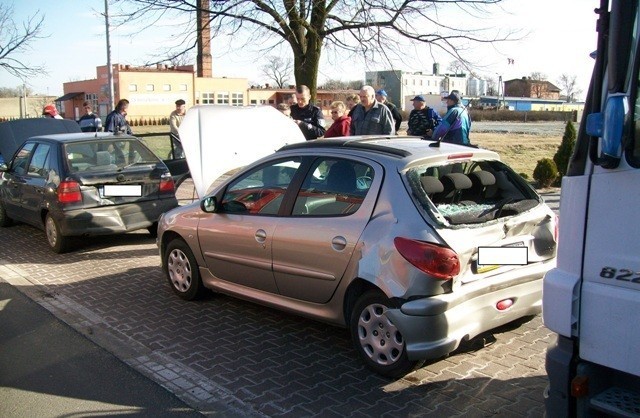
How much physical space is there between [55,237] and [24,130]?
506 centimetres

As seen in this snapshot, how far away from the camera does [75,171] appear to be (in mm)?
8867

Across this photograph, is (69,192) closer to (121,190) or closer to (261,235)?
(121,190)

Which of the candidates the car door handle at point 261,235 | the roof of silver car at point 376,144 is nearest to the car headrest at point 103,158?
the roof of silver car at point 376,144

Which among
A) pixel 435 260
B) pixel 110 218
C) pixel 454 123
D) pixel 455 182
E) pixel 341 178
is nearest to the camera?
pixel 435 260

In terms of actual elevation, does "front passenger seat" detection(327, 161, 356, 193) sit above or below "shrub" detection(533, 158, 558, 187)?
above

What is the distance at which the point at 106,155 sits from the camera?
927cm

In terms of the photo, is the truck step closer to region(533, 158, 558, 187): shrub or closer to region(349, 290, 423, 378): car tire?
region(349, 290, 423, 378): car tire

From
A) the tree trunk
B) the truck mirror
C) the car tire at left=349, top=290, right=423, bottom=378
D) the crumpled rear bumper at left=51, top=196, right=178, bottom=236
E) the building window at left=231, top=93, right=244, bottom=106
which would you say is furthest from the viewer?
the building window at left=231, top=93, right=244, bottom=106

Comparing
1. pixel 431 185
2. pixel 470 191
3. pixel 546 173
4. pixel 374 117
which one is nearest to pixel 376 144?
pixel 431 185

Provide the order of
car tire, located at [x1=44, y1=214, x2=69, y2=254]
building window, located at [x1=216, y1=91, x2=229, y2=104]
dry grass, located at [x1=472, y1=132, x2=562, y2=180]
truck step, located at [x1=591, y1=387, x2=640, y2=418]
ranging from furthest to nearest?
building window, located at [x1=216, y1=91, x2=229, y2=104], dry grass, located at [x1=472, y1=132, x2=562, y2=180], car tire, located at [x1=44, y1=214, x2=69, y2=254], truck step, located at [x1=591, y1=387, x2=640, y2=418]

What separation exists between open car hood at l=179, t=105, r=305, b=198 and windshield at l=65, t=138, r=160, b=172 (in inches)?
46.1

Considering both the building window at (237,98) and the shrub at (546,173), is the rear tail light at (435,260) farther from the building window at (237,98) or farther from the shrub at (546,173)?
the building window at (237,98)

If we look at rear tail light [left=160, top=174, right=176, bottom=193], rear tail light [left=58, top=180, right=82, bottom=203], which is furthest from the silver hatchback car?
rear tail light [left=160, top=174, right=176, bottom=193]

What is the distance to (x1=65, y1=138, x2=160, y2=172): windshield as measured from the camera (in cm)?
906
